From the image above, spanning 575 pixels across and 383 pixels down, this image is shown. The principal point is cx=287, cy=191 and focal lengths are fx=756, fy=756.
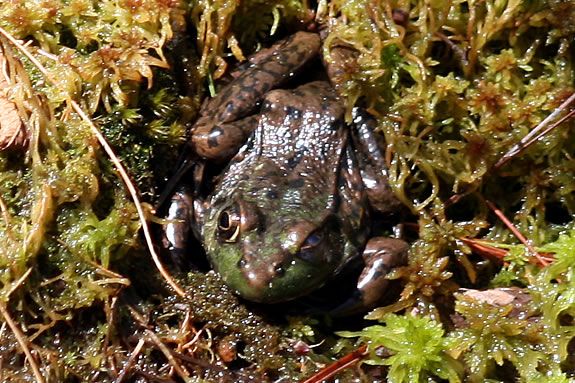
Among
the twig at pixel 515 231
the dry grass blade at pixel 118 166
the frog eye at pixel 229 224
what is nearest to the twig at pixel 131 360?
the dry grass blade at pixel 118 166

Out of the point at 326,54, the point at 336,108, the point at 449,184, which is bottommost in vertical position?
the point at 449,184

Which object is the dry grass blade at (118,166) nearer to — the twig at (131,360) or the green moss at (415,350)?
the twig at (131,360)

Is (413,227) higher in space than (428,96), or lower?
lower

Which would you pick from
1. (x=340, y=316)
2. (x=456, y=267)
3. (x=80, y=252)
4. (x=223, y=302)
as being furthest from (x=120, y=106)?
(x=456, y=267)

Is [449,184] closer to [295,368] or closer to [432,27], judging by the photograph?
[432,27]

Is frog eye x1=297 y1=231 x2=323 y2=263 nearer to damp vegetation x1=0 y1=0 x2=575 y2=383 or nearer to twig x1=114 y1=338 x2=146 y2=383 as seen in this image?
damp vegetation x1=0 y1=0 x2=575 y2=383

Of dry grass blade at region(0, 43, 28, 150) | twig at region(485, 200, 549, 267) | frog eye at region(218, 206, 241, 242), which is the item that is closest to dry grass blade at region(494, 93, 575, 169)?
twig at region(485, 200, 549, 267)

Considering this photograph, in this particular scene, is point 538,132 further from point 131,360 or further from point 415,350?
point 131,360

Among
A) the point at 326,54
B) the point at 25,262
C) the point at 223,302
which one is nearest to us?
the point at 25,262
